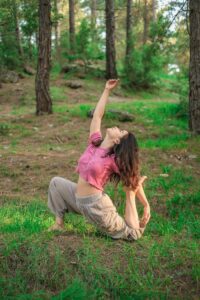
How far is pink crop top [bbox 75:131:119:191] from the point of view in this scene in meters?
5.28

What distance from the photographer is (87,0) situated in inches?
1951

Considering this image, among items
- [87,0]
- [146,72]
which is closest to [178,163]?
[146,72]

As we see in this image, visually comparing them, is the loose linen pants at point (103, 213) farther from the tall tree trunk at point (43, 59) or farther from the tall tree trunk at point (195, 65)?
the tall tree trunk at point (43, 59)

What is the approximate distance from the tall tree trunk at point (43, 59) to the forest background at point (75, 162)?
3 cm

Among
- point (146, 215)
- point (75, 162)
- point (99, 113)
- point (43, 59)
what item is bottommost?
point (75, 162)

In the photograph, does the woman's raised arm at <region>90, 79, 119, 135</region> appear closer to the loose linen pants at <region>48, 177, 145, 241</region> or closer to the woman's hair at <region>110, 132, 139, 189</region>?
the woman's hair at <region>110, 132, 139, 189</region>

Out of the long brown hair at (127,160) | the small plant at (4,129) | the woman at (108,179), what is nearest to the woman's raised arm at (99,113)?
the woman at (108,179)

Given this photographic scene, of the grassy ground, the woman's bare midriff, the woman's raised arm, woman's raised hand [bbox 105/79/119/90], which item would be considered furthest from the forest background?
woman's raised hand [bbox 105/79/119/90]

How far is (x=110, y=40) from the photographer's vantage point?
2039 cm

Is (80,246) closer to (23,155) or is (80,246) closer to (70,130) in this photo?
(23,155)

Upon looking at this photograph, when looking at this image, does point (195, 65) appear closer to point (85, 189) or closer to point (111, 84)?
point (111, 84)

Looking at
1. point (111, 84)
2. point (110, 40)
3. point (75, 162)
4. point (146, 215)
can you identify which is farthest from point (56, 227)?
point (110, 40)

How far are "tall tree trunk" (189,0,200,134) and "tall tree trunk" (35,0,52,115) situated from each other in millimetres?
4470

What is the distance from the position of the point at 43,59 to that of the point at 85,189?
914 cm
